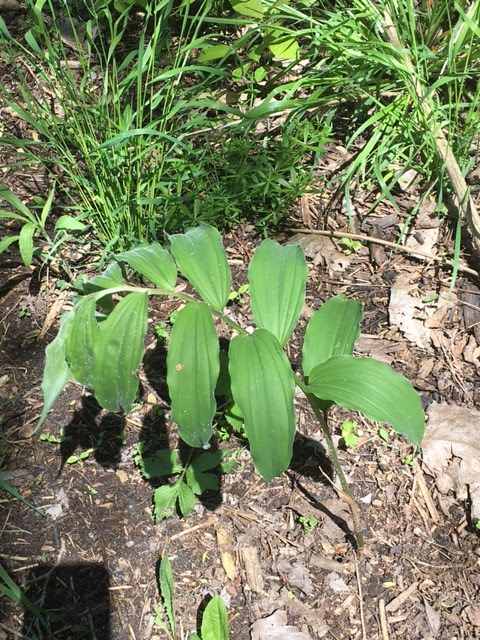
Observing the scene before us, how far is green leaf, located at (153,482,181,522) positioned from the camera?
160cm

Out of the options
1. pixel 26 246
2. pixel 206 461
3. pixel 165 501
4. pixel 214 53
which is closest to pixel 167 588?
pixel 165 501

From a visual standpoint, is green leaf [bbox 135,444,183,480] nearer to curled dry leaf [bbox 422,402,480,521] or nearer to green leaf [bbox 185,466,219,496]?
green leaf [bbox 185,466,219,496]

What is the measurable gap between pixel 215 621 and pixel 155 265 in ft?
2.73

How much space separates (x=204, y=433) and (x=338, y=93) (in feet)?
4.88

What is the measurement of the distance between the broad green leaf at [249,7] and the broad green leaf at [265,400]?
4.55 ft

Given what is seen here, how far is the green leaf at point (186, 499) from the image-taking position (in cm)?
158

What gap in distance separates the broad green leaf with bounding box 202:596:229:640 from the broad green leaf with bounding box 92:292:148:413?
0.62 metres

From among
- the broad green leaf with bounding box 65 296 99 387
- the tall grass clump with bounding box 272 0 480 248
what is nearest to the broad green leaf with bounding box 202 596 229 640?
the broad green leaf with bounding box 65 296 99 387

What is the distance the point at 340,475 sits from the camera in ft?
4.61

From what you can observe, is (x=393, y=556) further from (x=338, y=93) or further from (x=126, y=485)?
(x=338, y=93)

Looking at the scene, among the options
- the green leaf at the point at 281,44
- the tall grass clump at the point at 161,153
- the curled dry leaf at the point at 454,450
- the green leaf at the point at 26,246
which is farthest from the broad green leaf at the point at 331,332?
the green leaf at the point at 281,44

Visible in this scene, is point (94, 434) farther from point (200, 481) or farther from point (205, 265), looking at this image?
point (205, 265)

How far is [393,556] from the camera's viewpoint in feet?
5.17

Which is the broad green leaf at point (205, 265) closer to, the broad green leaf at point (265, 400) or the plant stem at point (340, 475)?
the broad green leaf at point (265, 400)
